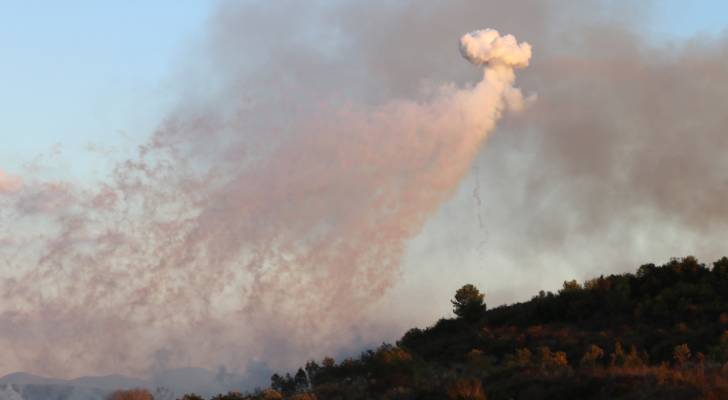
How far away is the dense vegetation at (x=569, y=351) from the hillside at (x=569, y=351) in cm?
7

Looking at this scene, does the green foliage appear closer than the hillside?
No

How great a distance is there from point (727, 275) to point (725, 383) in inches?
1530

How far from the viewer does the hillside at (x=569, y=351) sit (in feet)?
90.3

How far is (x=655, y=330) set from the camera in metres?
50.2

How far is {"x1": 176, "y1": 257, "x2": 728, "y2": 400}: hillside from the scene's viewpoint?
27.5 m

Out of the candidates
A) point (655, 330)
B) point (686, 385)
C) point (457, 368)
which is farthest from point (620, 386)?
point (655, 330)

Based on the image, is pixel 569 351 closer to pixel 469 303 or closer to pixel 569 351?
pixel 569 351

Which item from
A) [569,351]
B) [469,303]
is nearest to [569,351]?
[569,351]

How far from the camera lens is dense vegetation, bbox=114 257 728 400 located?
27.5m

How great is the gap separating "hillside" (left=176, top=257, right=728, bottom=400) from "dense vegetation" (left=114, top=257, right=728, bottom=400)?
0.07 metres

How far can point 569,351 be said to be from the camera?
48375 millimetres

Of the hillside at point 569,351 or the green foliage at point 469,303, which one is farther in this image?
the green foliage at point 469,303

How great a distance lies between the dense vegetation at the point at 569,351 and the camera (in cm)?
2753

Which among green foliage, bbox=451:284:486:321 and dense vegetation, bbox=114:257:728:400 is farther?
green foliage, bbox=451:284:486:321
